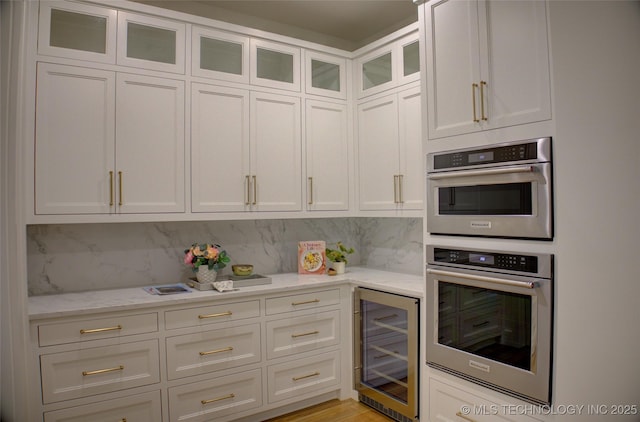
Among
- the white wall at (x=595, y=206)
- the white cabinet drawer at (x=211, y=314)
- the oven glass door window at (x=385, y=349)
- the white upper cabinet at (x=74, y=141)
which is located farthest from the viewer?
the oven glass door window at (x=385, y=349)

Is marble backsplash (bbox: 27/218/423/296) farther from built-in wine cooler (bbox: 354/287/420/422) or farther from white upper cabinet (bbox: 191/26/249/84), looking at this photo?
white upper cabinet (bbox: 191/26/249/84)

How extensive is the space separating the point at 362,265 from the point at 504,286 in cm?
186

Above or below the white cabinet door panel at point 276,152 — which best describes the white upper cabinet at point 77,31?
above

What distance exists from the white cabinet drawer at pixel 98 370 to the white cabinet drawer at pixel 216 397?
202 mm

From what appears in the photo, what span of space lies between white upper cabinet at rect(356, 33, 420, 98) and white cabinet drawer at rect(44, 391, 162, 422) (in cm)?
241

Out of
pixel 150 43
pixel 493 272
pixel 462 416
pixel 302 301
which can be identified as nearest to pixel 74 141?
pixel 150 43

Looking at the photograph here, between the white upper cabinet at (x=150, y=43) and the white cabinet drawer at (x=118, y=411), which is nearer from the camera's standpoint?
the white cabinet drawer at (x=118, y=411)

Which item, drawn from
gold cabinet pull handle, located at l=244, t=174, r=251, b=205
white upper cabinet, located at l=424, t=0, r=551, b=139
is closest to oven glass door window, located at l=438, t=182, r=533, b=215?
white upper cabinet, located at l=424, t=0, r=551, b=139

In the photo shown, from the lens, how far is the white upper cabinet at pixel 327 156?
3.10m

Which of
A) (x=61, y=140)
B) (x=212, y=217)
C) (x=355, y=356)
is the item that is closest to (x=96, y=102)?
(x=61, y=140)

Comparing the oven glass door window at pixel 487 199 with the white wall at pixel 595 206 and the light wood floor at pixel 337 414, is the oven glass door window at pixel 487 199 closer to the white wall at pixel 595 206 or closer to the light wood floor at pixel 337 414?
the white wall at pixel 595 206

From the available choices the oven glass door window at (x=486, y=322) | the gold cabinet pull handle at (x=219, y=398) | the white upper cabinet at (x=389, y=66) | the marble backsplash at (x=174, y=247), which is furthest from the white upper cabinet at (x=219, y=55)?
the gold cabinet pull handle at (x=219, y=398)

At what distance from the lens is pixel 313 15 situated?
327 centimetres

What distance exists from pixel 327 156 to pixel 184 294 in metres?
1.42
